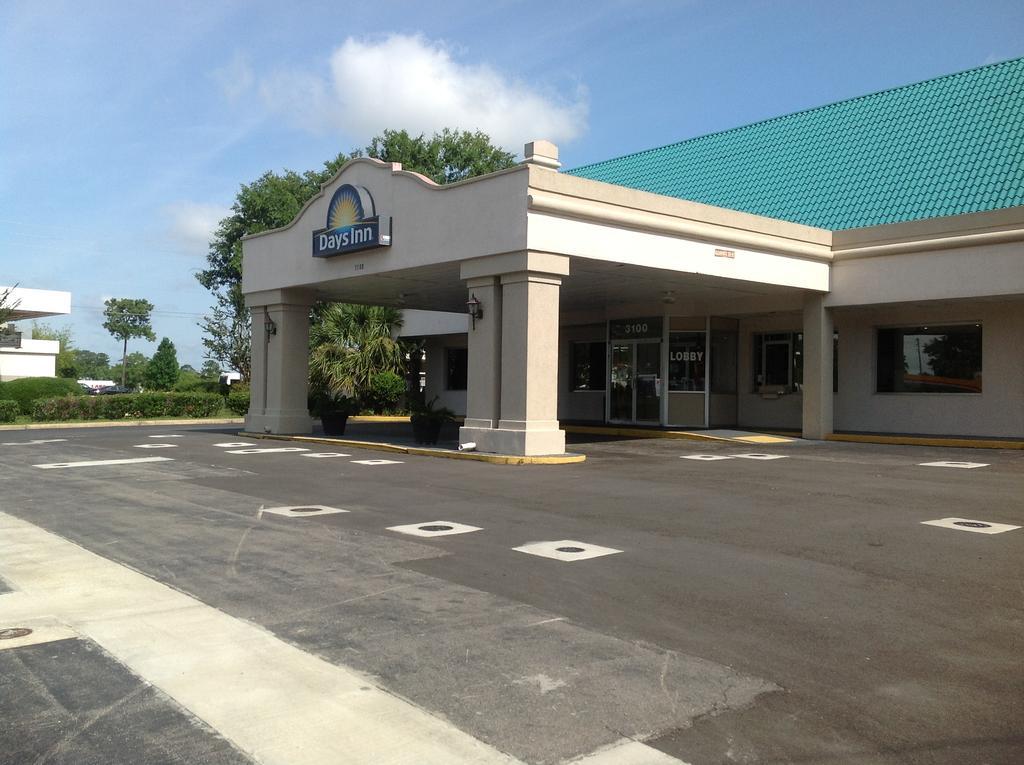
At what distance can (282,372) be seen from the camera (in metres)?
25.0

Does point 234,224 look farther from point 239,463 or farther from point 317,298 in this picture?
point 239,463

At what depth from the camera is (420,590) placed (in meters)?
7.09

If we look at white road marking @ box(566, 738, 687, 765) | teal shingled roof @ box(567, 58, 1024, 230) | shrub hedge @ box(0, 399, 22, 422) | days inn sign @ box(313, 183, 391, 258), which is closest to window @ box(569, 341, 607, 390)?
teal shingled roof @ box(567, 58, 1024, 230)

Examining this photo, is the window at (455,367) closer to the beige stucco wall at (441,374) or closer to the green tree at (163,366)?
the beige stucco wall at (441,374)

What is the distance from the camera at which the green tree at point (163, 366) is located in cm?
7712

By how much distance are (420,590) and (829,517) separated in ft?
18.4

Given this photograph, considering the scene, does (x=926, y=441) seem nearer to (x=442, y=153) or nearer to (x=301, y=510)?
(x=301, y=510)

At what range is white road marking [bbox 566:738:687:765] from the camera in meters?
3.96

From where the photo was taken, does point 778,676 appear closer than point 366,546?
Yes

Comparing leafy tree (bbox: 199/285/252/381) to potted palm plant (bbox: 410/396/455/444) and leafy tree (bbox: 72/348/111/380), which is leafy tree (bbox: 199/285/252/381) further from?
leafy tree (bbox: 72/348/111/380)

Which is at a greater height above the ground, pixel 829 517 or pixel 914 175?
pixel 914 175

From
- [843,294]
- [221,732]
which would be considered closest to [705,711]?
[221,732]

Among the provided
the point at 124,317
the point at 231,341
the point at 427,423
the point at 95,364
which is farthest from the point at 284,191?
the point at 95,364

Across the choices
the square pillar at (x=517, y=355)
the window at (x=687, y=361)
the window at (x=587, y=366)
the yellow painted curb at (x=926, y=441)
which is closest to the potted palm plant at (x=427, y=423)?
the square pillar at (x=517, y=355)
